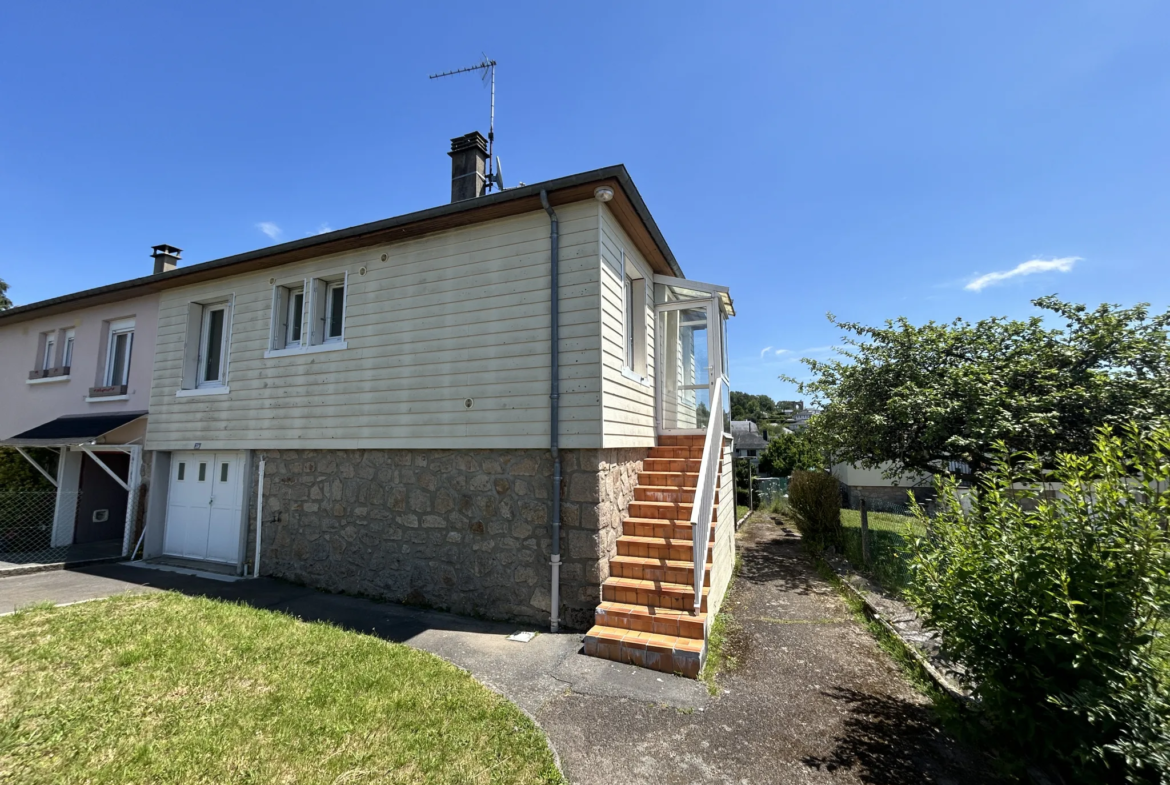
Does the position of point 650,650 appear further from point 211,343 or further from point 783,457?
point 783,457

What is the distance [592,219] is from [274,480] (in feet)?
20.3

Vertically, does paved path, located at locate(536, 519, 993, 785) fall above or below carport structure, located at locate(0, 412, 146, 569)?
below

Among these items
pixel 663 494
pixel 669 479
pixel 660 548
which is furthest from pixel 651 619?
pixel 669 479

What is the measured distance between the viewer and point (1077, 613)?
8.34 feet

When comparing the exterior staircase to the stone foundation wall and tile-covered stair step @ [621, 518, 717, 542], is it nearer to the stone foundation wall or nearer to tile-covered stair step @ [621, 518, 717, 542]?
tile-covered stair step @ [621, 518, 717, 542]

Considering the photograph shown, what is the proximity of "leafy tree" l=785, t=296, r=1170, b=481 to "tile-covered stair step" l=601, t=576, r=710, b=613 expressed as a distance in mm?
6019

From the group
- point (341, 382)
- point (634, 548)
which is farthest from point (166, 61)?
point (634, 548)

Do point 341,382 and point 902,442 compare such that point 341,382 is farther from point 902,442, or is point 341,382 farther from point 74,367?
point 902,442

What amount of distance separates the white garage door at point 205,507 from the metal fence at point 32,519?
91.0 inches

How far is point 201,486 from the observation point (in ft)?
26.9

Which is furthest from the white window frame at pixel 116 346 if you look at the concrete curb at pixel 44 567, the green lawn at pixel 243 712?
the green lawn at pixel 243 712

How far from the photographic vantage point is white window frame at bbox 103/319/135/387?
945 cm

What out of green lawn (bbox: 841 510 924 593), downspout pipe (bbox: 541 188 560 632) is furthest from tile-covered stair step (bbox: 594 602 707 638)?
green lawn (bbox: 841 510 924 593)

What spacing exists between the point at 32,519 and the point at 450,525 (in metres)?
9.86
